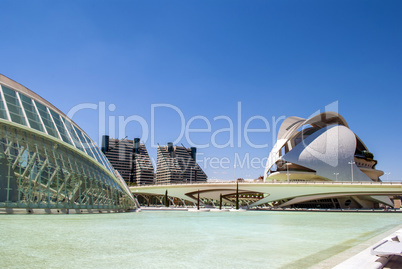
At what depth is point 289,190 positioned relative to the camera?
6625 cm

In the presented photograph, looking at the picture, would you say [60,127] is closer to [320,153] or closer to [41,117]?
[41,117]

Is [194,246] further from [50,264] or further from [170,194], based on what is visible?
[170,194]

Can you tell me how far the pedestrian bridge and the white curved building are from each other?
25.7 feet

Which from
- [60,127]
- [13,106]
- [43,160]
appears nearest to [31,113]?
[13,106]

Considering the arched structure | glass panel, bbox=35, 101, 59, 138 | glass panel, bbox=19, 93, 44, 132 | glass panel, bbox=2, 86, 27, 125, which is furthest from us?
glass panel, bbox=35, 101, 59, 138

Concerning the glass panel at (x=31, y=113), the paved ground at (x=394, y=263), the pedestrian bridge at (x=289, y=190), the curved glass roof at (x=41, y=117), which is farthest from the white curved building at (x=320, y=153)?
the paved ground at (x=394, y=263)

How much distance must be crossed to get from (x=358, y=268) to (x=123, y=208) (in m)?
32.3

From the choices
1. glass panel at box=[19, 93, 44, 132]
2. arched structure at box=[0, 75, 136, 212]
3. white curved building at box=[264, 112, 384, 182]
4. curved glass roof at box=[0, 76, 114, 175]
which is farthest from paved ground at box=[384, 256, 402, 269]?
white curved building at box=[264, 112, 384, 182]

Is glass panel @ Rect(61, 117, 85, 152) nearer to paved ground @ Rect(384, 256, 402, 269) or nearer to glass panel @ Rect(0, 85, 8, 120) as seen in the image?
glass panel @ Rect(0, 85, 8, 120)

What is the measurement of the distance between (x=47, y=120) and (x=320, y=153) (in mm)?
64520

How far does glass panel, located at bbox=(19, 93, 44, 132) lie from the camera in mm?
25156

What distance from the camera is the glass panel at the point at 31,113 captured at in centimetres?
2516

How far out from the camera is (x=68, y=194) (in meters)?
26.4

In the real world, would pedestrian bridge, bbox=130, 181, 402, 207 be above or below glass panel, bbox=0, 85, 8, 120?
below
